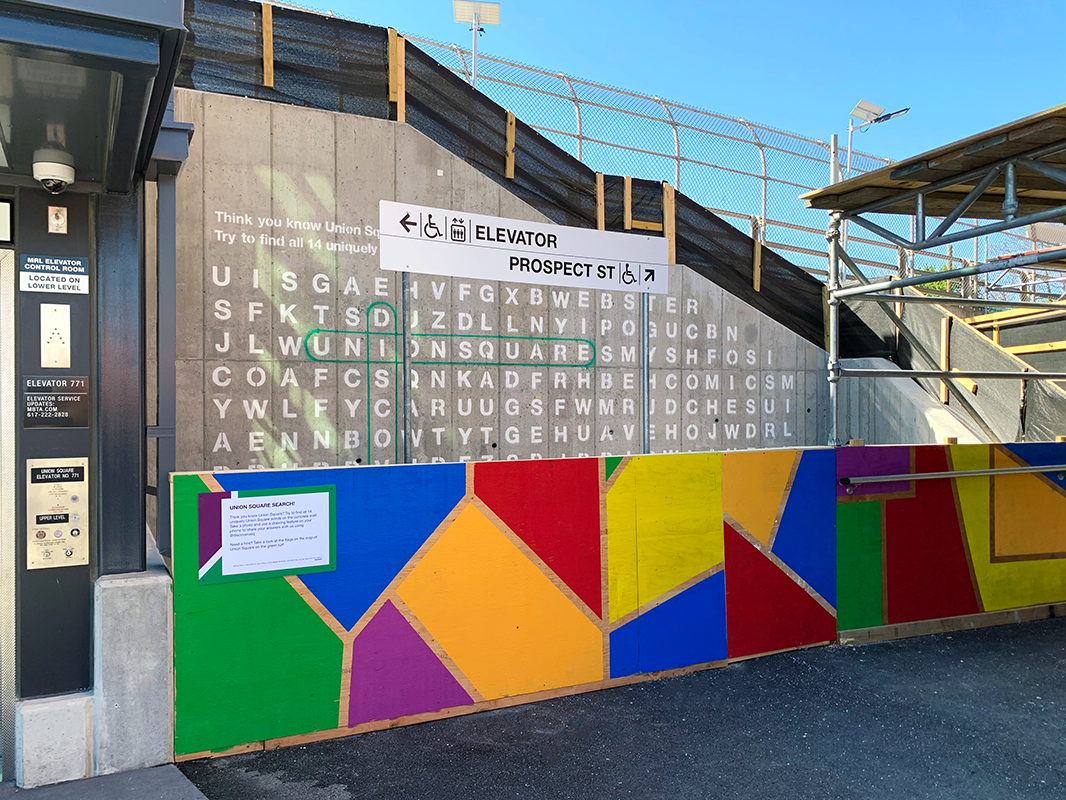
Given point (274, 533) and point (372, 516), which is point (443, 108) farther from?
point (274, 533)

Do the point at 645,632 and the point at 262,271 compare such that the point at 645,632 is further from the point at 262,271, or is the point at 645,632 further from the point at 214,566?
the point at 262,271

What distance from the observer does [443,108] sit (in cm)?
870

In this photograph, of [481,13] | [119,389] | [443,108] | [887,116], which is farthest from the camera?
[887,116]

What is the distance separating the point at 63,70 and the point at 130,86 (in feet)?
0.74

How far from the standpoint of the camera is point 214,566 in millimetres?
3965

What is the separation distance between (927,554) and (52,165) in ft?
21.8

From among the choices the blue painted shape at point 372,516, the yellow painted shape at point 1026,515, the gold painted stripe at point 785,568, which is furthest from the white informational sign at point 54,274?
the yellow painted shape at point 1026,515

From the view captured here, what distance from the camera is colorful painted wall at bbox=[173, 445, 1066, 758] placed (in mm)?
4008

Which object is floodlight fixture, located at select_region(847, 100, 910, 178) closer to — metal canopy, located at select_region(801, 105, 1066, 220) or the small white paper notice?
metal canopy, located at select_region(801, 105, 1066, 220)

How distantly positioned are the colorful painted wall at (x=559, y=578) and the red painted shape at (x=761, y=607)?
0.05 ft

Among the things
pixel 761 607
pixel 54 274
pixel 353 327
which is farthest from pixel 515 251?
pixel 54 274

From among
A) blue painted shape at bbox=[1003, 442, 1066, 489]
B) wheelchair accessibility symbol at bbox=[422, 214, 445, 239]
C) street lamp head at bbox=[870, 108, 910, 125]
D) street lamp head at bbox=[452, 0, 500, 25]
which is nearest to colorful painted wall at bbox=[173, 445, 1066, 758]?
blue painted shape at bbox=[1003, 442, 1066, 489]

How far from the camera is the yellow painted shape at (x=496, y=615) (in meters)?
4.48

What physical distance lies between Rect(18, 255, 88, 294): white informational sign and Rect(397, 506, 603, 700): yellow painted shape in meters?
2.43
